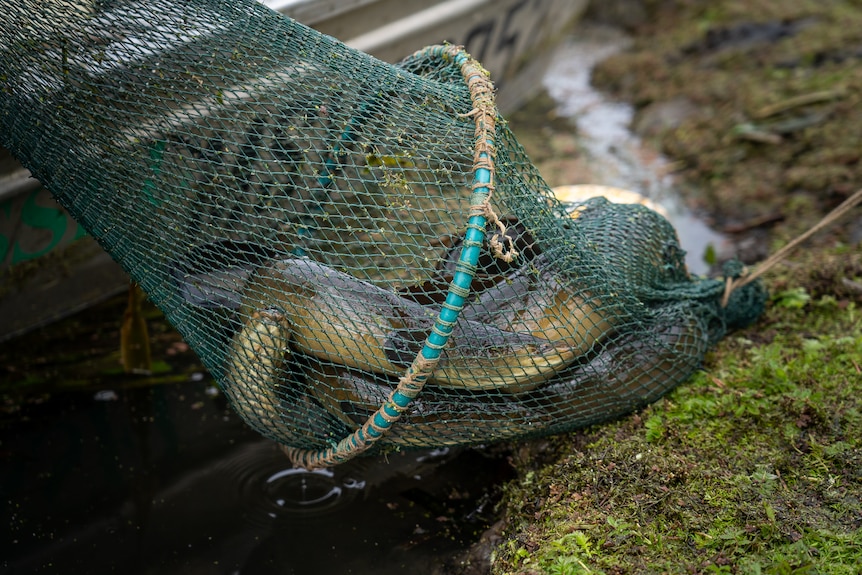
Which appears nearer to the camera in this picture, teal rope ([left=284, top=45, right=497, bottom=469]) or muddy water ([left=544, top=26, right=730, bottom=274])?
teal rope ([left=284, top=45, right=497, bottom=469])

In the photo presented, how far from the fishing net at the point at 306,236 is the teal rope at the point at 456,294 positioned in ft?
0.05

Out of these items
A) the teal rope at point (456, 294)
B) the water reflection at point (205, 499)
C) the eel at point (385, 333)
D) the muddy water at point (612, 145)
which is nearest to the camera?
the teal rope at point (456, 294)

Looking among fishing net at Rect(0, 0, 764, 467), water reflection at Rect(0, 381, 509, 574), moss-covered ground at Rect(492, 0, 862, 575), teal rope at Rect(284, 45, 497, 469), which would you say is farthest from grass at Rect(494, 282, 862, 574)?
teal rope at Rect(284, 45, 497, 469)

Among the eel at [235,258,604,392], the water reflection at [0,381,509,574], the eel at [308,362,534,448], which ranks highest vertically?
the eel at [235,258,604,392]

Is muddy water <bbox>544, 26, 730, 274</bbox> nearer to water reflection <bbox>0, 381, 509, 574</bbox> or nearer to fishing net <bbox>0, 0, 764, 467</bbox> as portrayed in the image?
fishing net <bbox>0, 0, 764, 467</bbox>

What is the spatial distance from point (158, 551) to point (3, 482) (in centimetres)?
87

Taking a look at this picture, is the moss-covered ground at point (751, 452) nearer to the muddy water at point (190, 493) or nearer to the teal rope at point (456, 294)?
the muddy water at point (190, 493)

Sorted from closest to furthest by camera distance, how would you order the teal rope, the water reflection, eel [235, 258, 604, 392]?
the teal rope → eel [235, 258, 604, 392] → the water reflection

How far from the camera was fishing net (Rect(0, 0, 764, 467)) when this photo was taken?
271 centimetres

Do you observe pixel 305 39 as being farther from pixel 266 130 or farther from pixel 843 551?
pixel 843 551

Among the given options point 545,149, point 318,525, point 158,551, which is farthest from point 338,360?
point 545,149

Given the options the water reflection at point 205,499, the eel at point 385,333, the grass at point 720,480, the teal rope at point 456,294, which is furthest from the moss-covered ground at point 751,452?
the teal rope at point 456,294

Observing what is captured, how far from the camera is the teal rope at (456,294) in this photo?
238cm

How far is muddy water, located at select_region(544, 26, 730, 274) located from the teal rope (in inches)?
90.7
